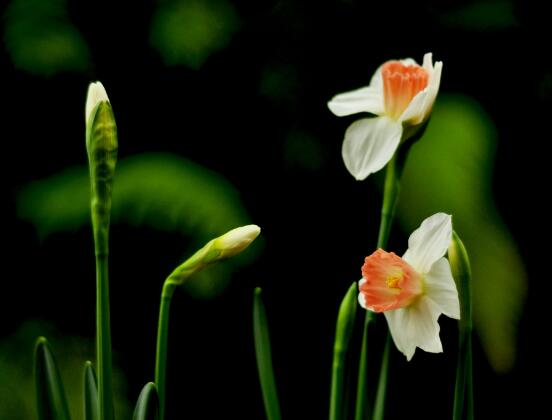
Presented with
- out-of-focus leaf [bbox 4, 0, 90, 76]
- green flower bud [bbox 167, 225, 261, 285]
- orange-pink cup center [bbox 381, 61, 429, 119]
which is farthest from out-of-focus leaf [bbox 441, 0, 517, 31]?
green flower bud [bbox 167, 225, 261, 285]

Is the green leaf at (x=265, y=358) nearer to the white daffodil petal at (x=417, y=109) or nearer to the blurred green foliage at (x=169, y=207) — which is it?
the white daffodil petal at (x=417, y=109)

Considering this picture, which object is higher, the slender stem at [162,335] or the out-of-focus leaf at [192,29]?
the out-of-focus leaf at [192,29]

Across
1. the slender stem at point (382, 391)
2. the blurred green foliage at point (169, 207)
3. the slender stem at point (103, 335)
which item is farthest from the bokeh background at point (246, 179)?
the slender stem at point (103, 335)

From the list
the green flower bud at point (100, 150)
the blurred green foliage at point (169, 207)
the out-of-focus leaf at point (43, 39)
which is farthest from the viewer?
the out-of-focus leaf at point (43, 39)

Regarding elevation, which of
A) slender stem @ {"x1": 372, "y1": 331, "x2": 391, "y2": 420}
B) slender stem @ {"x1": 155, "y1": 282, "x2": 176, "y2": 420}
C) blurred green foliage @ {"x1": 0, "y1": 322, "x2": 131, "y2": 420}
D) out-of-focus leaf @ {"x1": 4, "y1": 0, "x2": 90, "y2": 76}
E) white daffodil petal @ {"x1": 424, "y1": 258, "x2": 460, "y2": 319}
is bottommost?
blurred green foliage @ {"x1": 0, "y1": 322, "x2": 131, "y2": 420}

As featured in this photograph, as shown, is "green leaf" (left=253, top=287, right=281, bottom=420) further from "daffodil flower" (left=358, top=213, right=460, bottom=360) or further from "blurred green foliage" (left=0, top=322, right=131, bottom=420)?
"blurred green foliage" (left=0, top=322, right=131, bottom=420)

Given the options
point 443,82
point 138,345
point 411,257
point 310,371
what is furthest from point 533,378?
point 411,257

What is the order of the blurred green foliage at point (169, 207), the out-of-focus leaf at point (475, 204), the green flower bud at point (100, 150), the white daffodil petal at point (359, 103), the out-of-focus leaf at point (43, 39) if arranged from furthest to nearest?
the out-of-focus leaf at point (43, 39) → the blurred green foliage at point (169, 207) → the out-of-focus leaf at point (475, 204) → the white daffodil petal at point (359, 103) → the green flower bud at point (100, 150)

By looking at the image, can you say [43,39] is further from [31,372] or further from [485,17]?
[485,17]
